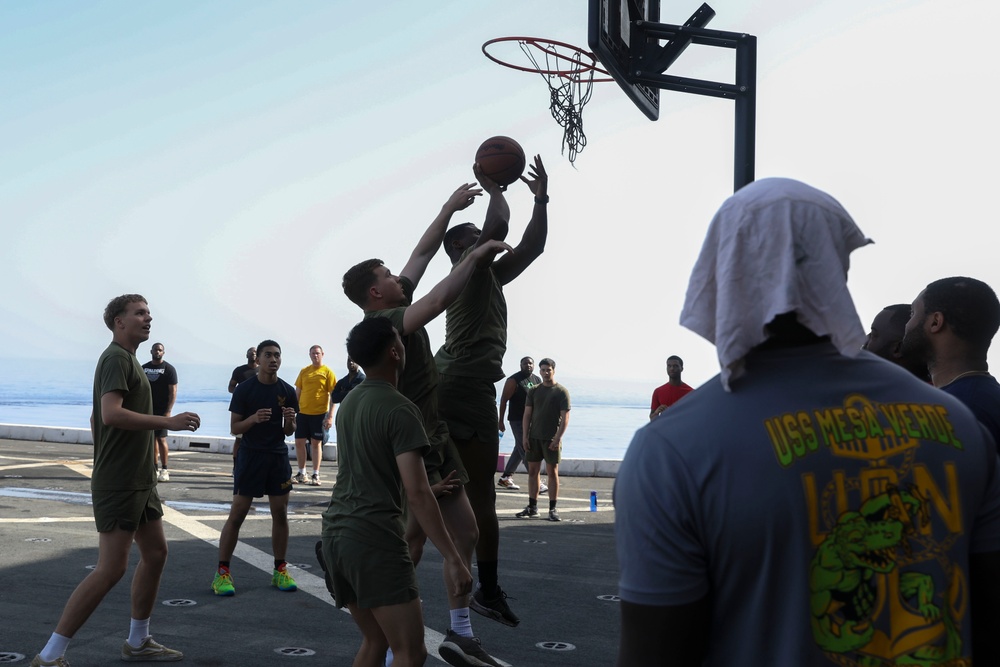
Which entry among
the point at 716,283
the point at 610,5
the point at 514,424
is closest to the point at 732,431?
the point at 716,283

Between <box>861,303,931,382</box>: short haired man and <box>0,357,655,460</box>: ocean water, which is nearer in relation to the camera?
<box>861,303,931,382</box>: short haired man

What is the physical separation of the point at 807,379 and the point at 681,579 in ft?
1.24

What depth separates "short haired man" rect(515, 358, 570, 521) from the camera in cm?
1141

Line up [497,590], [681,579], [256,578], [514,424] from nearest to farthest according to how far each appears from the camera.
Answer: [681,579] < [497,590] < [256,578] < [514,424]

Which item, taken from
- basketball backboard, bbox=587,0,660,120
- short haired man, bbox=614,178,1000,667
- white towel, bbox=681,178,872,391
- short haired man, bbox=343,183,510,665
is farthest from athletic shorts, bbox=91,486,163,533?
white towel, bbox=681,178,872,391

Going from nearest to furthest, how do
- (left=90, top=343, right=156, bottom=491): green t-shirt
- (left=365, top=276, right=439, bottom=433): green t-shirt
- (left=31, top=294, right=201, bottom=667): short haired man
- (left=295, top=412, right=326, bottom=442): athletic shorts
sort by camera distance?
1. (left=365, top=276, right=439, bottom=433): green t-shirt
2. (left=31, top=294, right=201, bottom=667): short haired man
3. (left=90, top=343, right=156, bottom=491): green t-shirt
4. (left=295, top=412, right=326, bottom=442): athletic shorts

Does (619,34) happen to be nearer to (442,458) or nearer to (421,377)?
(421,377)

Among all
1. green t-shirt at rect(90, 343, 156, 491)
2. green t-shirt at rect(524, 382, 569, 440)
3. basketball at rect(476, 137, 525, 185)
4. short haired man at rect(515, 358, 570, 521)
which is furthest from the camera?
green t-shirt at rect(524, 382, 569, 440)

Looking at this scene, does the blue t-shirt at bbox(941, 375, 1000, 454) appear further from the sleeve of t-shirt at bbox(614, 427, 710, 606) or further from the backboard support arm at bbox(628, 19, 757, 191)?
the backboard support arm at bbox(628, 19, 757, 191)

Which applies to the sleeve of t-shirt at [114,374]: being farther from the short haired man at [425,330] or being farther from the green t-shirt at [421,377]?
the green t-shirt at [421,377]

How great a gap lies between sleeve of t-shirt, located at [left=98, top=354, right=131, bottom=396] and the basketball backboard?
11.3ft

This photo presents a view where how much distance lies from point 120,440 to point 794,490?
177 inches

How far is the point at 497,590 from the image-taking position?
212 inches

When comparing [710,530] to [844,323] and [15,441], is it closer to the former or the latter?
[844,323]
